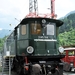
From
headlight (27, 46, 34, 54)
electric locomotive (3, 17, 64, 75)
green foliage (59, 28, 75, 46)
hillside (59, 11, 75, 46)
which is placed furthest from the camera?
hillside (59, 11, 75, 46)

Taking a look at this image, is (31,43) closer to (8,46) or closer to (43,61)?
(43,61)

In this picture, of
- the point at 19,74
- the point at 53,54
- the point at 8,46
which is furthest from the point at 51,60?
the point at 8,46

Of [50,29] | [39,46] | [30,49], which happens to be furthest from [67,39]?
[30,49]

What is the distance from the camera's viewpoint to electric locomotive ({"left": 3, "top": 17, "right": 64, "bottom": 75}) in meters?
12.6

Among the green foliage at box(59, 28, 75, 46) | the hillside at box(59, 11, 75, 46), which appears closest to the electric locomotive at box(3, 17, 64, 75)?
the hillside at box(59, 11, 75, 46)

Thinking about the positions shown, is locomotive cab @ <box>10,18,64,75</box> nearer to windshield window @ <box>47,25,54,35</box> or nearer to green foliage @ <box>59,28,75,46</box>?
windshield window @ <box>47,25,54,35</box>

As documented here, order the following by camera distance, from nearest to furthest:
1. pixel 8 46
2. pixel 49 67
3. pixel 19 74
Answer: pixel 49 67, pixel 19 74, pixel 8 46

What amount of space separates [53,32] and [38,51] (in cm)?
157

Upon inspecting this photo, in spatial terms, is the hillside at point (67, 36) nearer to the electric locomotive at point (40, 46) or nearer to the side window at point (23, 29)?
the electric locomotive at point (40, 46)

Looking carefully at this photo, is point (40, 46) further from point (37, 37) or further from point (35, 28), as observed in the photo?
point (35, 28)

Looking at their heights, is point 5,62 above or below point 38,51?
below

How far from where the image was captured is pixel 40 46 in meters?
12.9

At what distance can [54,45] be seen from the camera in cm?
1330

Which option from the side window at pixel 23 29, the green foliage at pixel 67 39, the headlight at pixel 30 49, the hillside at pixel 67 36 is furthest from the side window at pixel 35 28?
the green foliage at pixel 67 39
